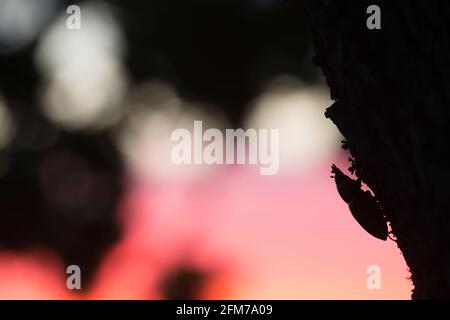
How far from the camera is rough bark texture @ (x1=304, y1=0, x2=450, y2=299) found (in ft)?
5.65

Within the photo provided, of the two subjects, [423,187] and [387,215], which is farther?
[387,215]

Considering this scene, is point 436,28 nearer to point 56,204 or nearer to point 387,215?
point 387,215

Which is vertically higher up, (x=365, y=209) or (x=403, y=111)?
(x=403, y=111)

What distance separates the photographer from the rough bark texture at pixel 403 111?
172 centimetres

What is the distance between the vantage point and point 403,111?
69.6 inches

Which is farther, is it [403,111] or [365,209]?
[365,209]

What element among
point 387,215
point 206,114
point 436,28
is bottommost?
point 387,215

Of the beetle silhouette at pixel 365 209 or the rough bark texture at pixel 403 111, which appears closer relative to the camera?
the rough bark texture at pixel 403 111

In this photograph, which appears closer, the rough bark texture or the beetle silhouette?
the rough bark texture

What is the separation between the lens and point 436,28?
1.75 metres
